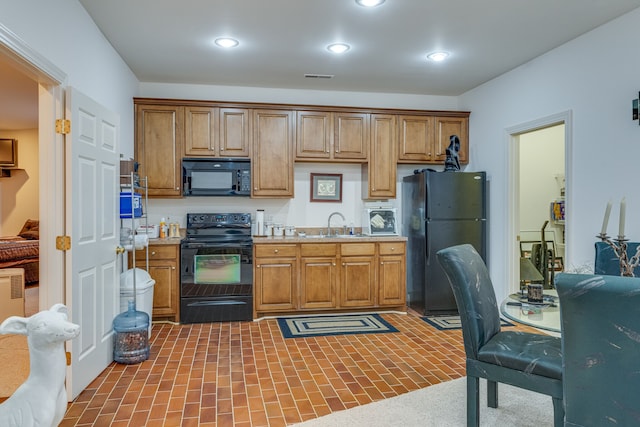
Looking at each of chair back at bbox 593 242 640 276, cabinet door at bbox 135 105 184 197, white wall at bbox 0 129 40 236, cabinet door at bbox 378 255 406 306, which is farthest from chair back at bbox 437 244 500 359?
white wall at bbox 0 129 40 236

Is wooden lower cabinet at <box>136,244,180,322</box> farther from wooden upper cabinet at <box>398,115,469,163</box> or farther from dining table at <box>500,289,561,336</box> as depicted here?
dining table at <box>500,289,561,336</box>

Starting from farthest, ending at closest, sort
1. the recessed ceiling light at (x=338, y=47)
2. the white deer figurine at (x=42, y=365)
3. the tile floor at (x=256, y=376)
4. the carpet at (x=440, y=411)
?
the recessed ceiling light at (x=338, y=47), the tile floor at (x=256, y=376), the carpet at (x=440, y=411), the white deer figurine at (x=42, y=365)

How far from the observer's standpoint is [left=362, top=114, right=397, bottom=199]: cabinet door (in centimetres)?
507

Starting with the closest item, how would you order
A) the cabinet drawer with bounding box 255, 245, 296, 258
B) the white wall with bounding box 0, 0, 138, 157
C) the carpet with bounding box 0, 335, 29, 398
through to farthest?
the white wall with bounding box 0, 0, 138, 157
the carpet with bounding box 0, 335, 29, 398
the cabinet drawer with bounding box 255, 245, 296, 258

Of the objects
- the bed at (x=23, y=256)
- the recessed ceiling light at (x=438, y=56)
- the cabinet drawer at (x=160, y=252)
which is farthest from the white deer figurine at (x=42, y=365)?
the bed at (x=23, y=256)

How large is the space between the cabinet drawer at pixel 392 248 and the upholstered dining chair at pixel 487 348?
242cm

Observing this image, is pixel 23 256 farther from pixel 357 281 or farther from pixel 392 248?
pixel 392 248

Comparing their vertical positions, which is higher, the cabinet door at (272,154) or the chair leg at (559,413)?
the cabinet door at (272,154)

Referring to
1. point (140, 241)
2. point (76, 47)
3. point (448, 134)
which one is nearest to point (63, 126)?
point (76, 47)

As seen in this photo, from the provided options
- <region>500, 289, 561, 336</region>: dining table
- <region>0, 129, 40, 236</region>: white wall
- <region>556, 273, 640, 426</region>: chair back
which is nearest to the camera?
<region>556, 273, 640, 426</region>: chair back

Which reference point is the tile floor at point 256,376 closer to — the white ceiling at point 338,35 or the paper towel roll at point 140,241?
the paper towel roll at point 140,241

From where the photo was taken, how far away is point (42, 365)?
174cm

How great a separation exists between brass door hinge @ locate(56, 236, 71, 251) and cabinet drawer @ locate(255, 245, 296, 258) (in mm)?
2122

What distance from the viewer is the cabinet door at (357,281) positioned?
15.6 ft
